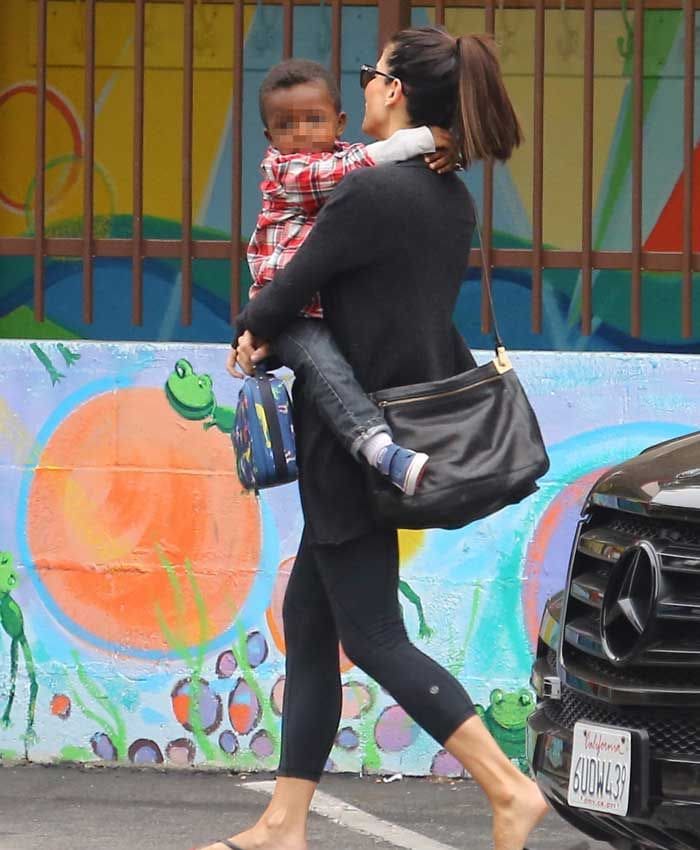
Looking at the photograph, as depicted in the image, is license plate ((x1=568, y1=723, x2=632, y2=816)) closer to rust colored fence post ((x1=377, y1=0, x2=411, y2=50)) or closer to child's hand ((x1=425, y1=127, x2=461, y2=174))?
child's hand ((x1=425, y1=127, x2=461, y2=174))

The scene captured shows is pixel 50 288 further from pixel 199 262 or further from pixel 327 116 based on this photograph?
pixel 327 116

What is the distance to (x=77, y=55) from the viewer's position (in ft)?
26.9

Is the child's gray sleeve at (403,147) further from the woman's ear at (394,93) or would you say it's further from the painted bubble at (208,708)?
the painted bubble at (208,708)

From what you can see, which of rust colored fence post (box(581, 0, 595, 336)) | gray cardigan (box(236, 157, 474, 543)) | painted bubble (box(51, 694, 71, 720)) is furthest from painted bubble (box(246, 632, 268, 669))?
gray cardigan (box(236, 157, 474, 543))

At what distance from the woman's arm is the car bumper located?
3.80 feet

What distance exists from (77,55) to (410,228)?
4.58 m

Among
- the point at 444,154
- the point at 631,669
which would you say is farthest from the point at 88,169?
the point at 631,669

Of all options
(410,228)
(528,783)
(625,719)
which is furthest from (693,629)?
(410,228)

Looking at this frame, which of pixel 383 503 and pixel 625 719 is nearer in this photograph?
pixel 625 719

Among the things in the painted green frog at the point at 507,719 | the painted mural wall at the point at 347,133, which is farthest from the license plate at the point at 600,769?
the painted mural wall at the point at 347,133

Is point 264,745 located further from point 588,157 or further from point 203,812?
point 588,157

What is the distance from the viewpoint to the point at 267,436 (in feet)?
13.5

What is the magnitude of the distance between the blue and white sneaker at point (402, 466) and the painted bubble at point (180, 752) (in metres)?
2.17

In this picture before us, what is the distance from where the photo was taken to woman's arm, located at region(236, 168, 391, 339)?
3980 mm
